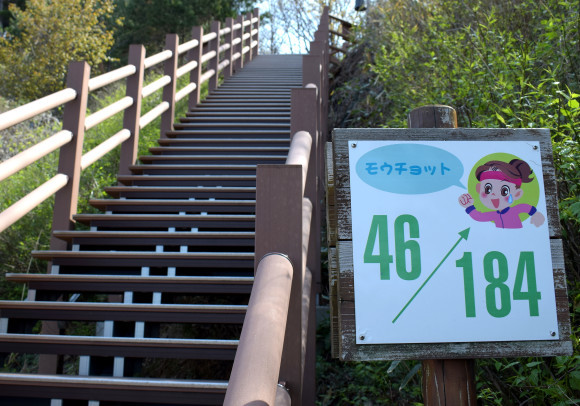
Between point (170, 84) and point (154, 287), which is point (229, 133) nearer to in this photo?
point (170, 84)

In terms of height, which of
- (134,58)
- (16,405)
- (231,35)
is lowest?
(16,405)

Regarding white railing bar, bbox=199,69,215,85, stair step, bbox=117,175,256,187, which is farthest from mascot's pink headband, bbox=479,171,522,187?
white railing bar, bbox=199,69,215,85

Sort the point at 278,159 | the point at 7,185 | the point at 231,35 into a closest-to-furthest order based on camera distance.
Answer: the point at 278,159, the point at 7,185, the point at 231,35

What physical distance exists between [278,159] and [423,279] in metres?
3.55

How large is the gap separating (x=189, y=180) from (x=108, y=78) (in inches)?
40.0

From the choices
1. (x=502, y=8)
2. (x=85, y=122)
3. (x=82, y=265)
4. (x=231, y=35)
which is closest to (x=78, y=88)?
(x=85, y=122)

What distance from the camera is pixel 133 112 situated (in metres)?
4.31

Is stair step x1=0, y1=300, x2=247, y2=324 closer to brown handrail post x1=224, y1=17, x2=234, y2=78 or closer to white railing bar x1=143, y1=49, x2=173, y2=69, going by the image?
white railing bar x1=143, y1=49, x2=173, y2=69

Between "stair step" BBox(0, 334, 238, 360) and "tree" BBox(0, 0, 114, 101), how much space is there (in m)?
10.7

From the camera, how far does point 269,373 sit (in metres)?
0.89

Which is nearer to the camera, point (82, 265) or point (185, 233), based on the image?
point (82, 265)

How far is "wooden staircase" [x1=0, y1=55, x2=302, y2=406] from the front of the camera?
7.04 feet

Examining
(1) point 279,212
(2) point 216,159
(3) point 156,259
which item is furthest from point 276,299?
(2) point 216,159

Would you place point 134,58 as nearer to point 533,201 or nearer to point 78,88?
point 78,88
